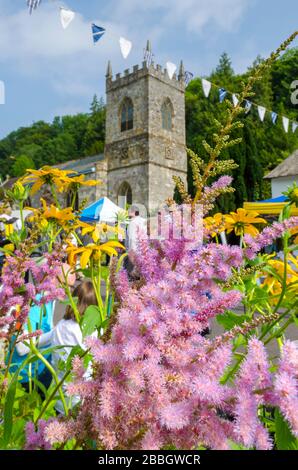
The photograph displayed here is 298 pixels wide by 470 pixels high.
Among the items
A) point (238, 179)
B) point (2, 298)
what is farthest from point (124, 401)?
point (238, 179)

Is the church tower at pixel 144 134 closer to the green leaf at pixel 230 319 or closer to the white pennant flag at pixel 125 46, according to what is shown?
the white pennant flag at pixel 125 46

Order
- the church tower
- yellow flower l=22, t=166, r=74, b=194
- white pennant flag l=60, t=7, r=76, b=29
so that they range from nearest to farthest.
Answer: yellow flower l=22, t=166, r=74, b=194, white pennant flag l=60, t=7, r=76, b=29, the church tower

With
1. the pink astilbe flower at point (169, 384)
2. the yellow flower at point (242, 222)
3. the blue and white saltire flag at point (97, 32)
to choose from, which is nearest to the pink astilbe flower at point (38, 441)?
the pink astilbe flower at point (169, 384)

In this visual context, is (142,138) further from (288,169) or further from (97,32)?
(97,32)

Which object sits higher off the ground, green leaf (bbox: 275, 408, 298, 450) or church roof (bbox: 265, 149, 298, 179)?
church roof (bbox: 265, 149, 298, 179)

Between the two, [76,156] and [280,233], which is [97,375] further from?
[76,156]

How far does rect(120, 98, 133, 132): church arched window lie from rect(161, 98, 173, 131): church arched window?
2.02 meters


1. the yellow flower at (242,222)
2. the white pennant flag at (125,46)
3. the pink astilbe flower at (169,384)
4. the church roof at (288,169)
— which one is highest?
the white pennant flag at (125,46)

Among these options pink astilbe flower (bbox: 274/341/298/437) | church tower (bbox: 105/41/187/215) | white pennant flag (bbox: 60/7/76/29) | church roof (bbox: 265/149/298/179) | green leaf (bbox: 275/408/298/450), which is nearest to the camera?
pink astilbe flower (bbox: 274/341/298/437)

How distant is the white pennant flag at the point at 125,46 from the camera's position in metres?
12.2

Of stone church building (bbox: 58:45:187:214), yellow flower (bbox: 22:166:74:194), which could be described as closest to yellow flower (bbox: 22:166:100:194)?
yellow flower (bbox: 22:166:74:194)

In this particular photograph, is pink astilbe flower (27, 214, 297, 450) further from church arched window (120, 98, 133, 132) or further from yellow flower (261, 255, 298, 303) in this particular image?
church arched window (120, 98, 133, 132)

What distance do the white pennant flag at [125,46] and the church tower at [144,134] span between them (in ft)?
36.0

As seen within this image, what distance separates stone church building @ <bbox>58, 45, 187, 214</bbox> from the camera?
23609 mm
